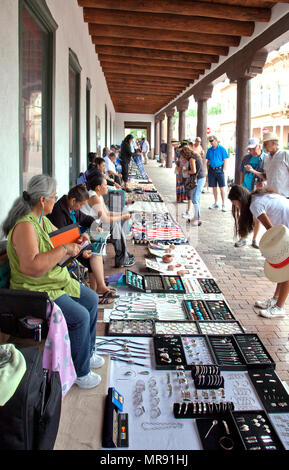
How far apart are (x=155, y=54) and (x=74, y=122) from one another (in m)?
3.47

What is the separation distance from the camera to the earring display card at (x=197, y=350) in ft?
8.69

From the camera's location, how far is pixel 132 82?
1427 centimetres

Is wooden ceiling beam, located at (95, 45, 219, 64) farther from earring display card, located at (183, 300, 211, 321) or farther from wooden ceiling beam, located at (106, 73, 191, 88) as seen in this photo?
earring display card, located at (183, 300, 211, 321)

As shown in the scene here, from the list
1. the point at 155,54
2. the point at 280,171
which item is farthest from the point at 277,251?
the point at 155,54

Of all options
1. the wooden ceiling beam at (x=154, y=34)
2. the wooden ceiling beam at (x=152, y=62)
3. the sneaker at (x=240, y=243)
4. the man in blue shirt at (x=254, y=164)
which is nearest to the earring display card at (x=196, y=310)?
the sneaker at (x=240, y=243)

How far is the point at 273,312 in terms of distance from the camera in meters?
3.68

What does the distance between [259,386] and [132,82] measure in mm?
13511

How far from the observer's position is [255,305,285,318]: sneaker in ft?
12.0

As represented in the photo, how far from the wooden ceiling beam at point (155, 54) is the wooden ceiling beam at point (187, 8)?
294cm

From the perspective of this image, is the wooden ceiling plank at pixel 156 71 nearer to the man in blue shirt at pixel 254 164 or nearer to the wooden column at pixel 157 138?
the man in blue shirt at pixel 254 164

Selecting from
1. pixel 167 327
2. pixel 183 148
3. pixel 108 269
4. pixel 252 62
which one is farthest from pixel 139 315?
pixel 252 62

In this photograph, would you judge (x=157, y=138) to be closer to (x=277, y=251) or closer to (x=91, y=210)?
(x=91, y=210)

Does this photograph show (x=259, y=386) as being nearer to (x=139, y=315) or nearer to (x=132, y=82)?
(x=139, y=315)

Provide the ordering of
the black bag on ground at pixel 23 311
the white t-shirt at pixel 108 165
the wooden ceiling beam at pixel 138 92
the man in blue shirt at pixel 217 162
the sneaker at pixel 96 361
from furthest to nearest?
the wooden ceiling beam at pixel 138 92, the white t-shirt at pixel 108 165, the man in blue shirt at pixel 217 162, the sneaker at pixel 96 361, the black bag on ground at pixel 23 311
